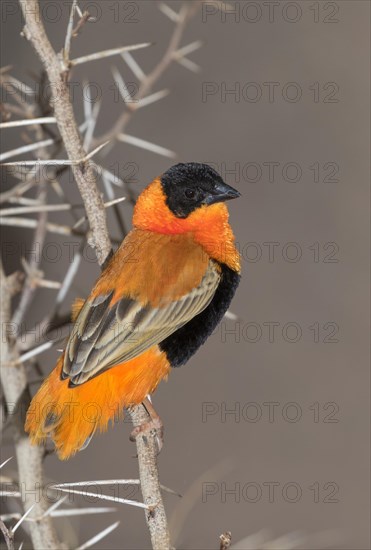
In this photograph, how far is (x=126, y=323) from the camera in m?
2.75

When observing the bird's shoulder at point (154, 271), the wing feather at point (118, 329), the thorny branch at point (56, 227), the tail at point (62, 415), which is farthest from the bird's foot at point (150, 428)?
the bird's shoulder at point (154, 271)

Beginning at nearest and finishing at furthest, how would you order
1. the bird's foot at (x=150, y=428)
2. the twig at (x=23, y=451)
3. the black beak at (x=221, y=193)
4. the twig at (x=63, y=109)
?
1. the twig at (x=63, y=109)
2. the twig at (x=23, y=451)
3. the bird's foot at (x=150, y=428)
4. the black beak at (x=221, y=193)

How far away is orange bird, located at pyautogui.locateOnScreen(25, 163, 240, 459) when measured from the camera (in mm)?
2666

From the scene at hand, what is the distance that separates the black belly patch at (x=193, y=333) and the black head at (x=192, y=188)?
35 cm

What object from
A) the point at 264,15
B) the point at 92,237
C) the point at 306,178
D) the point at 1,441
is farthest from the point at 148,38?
the point at 1,441

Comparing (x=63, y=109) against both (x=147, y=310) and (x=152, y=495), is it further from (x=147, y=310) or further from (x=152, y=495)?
(x=152, y=495)

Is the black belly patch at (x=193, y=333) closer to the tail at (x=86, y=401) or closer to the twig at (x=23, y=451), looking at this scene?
the tail at (x=86, y=401)

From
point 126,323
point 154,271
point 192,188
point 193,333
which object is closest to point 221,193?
point 192,188

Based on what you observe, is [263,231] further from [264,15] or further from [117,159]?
[264,15]

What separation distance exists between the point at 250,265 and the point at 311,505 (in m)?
1.40

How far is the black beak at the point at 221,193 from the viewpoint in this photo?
302cm

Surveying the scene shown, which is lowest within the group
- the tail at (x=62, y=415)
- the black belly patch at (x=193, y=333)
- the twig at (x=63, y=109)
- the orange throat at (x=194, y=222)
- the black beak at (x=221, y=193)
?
the tail at (x=62, y=415)

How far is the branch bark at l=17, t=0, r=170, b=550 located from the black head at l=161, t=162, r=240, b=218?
48cm

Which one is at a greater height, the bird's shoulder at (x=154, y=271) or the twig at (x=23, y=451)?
the bird's shoulder at (x=154, y=271)
